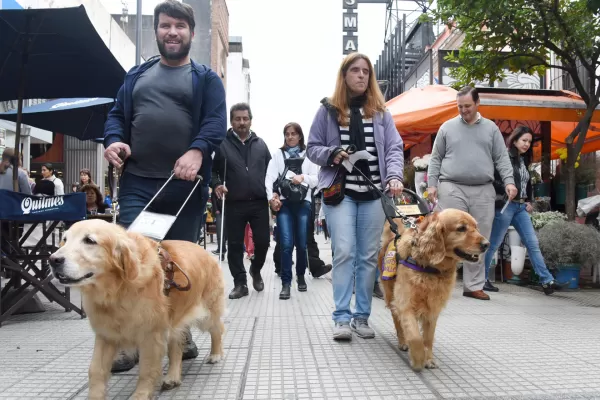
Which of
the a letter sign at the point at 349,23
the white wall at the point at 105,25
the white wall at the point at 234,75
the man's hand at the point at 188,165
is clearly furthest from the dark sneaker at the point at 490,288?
the white wall at the point at 234,75

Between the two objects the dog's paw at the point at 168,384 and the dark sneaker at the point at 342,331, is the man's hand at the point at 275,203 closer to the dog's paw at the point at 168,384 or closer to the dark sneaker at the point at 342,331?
the dark sneaker at the point at 342,331

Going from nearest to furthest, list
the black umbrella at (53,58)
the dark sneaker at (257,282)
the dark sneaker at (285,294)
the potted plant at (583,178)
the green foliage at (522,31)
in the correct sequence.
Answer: the black umbrella at (53,58) < the dark sneaker at (285,294) < the dark sneaker at (257,282) < the green foliage at (522,31) < the potted plant at (583,178)

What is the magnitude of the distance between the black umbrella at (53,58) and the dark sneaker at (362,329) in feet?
12.5

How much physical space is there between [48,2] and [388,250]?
14.2 m

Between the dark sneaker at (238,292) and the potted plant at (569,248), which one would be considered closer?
the dark sneaker at (238,292)

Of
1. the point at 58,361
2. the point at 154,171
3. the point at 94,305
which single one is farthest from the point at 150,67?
the point at 58,361

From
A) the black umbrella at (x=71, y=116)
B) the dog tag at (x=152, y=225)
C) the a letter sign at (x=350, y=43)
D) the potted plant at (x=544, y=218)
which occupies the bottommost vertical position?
the potted plant at (x=544, y=218)

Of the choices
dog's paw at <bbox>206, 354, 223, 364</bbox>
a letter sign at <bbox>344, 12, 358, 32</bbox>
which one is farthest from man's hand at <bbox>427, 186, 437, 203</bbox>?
a letter sign at <bbox>344, 12, 358, 32</bbox>

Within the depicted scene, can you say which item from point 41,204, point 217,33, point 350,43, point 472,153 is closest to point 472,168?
point 472,153

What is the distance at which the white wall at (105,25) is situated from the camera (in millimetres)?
14328

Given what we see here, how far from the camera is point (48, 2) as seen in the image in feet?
47.8

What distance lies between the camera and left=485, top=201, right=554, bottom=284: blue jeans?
6.59 m

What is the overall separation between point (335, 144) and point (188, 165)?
5.03 feet

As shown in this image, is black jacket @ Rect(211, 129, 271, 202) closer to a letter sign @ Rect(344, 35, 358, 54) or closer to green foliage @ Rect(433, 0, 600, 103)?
green foliage @ Rect(433, 0, 600, 103)
